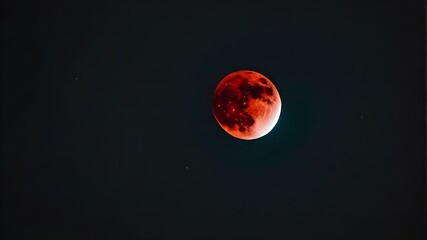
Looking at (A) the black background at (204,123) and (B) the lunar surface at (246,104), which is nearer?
(B) the lunar surface at (246,104)

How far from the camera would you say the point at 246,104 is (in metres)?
2.67

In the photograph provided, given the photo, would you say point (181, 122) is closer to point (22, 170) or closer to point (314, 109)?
point (314, 109)

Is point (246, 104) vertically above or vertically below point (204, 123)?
below

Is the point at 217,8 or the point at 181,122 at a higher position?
the point at 217,8

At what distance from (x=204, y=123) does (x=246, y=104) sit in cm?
64

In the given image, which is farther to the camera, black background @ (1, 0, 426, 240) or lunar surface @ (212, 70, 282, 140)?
black background @ (1, 0, 426, 240)

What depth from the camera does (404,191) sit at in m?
3.06

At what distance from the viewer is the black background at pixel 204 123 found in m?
3.07

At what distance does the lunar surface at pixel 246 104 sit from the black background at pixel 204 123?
387 millimetres

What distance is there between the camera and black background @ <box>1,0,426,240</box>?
10.1 ft

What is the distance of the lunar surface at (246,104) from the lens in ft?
8.80

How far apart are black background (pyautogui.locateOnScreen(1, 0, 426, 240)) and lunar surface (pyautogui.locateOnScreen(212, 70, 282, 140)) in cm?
39

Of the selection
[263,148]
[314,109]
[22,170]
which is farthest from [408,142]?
[22,170]

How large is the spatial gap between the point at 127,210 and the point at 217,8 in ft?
5.28
